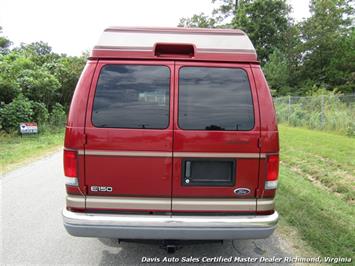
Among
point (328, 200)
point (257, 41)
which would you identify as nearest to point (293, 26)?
point (257, 41)

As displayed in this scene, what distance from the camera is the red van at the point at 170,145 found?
3.06 m

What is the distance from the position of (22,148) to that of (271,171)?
11035 mm

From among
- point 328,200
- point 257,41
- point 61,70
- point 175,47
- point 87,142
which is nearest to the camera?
point 87,142

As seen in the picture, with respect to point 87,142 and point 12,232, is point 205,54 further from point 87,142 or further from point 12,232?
point 12,232

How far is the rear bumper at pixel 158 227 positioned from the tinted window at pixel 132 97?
88 centimetres

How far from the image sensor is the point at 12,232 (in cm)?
441

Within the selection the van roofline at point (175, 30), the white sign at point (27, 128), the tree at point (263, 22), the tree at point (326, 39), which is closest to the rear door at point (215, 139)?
the van roofline at point (175, 30)

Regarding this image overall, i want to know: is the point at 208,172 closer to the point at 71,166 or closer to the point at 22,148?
the point at 71,166

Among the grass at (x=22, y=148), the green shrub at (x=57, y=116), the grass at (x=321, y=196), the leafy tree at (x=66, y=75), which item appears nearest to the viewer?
the grass at (x=321, y=196)

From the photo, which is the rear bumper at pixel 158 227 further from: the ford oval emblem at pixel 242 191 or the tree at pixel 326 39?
the tree at pixel 326 39

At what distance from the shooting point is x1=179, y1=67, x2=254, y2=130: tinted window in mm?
3111

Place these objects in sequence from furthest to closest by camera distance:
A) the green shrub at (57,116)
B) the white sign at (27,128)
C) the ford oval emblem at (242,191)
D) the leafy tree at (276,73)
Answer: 1. the leafy tree at (276,73)
2. the green shrub at (57,116)
3. the white sign at (27,128)
4. the ford oval emblem at (242,191)

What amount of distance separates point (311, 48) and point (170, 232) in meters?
43.3

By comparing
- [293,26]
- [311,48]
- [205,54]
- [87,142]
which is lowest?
[87,142]
